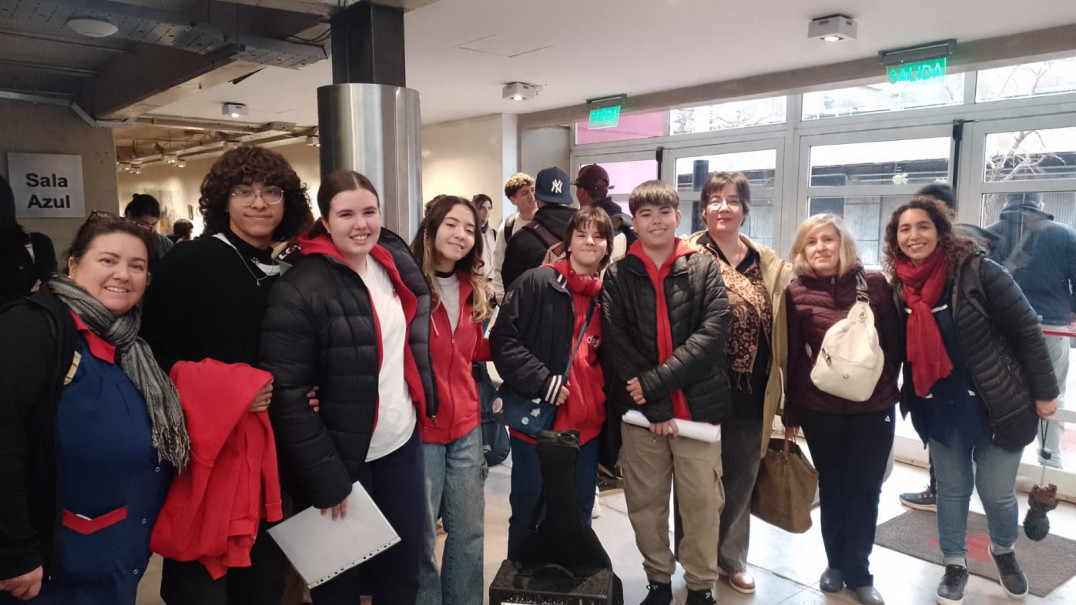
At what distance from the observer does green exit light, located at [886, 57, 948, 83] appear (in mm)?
4113

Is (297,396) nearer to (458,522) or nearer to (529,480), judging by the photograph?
(458,522)

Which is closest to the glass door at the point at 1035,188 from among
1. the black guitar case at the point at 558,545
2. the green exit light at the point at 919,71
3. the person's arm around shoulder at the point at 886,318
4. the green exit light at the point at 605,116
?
the green exit light at the point at 919,71

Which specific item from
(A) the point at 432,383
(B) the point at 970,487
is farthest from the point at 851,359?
(A) the point at 432,383

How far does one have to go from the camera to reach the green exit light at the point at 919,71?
13.5 feet

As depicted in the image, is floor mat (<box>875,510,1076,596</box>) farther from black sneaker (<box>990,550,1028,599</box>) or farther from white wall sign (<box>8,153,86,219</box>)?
white wall sign (<box>8,153,86,219</box>)

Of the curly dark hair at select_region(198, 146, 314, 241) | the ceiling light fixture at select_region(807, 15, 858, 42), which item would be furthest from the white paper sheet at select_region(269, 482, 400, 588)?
the ceiling light fixture at select_region(807, 15, 858, 42)

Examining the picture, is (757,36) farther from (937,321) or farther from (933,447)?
(933,447)

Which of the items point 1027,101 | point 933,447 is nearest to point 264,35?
point 933,447

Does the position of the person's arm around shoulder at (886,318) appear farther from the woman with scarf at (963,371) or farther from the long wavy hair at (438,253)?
the long wavy hair at (438,253)

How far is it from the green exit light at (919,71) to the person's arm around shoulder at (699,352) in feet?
9.23

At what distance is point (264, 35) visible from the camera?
379 centimetres

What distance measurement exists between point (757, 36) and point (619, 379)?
2753 mm

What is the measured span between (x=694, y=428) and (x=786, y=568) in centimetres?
112

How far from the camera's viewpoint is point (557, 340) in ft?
7.91
